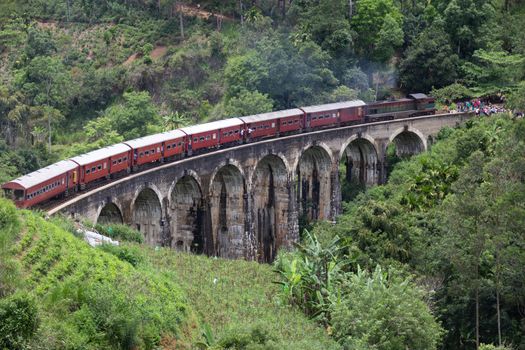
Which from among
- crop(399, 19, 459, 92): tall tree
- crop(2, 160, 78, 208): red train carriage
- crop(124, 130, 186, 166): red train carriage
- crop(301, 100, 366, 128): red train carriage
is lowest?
crop(2, 160, 78, 208): red train carriage

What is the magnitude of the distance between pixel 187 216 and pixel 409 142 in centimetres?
2454

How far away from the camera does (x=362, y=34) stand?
A: 269ft

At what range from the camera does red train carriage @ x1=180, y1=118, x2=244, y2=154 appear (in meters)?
53.3

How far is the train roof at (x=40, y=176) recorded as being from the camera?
39.4 metres

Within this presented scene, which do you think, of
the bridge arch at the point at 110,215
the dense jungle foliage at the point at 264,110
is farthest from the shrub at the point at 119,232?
the bridge arch at the point at 110,215

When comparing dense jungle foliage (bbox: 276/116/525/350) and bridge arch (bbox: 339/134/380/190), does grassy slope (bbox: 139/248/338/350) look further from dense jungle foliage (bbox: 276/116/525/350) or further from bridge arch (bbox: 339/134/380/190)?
bridge arch (bbox: 339/134/380/190)

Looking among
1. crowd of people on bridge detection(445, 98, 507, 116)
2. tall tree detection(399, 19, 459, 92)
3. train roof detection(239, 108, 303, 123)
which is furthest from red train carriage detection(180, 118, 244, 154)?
tall tree detection(399, 19, 459, 92)

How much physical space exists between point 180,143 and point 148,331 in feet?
84.4

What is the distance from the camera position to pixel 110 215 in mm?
45594

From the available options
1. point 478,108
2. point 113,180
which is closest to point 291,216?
point 113,180

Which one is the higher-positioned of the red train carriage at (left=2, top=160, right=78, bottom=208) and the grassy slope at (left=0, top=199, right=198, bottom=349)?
the red train carriage at (left=2, top=160, right=78, bottom=208)

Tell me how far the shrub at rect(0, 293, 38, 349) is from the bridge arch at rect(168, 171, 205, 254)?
28.4 metres

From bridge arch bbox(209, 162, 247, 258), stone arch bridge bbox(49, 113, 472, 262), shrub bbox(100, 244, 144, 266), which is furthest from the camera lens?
bridge arch bbox(209, 162, 247, 258)

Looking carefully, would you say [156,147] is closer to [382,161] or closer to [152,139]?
[152,139]
